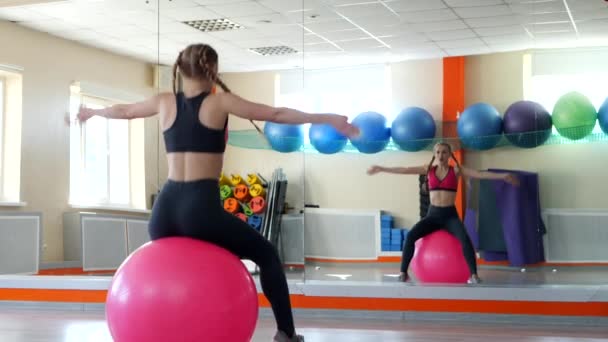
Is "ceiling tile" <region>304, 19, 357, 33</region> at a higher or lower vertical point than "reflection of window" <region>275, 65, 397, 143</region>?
higher

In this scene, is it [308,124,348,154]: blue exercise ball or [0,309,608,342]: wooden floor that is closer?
[0,309,608,342]: wooden floor

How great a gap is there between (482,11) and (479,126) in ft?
3.08

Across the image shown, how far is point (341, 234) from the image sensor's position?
5.55 metres

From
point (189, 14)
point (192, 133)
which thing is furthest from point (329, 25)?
point (192, 133)

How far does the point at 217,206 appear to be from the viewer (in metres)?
2.90

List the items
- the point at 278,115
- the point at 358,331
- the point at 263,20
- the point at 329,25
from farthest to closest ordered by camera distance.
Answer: the point at 263,20 < the point at 329,25 < the point at 358,331 < the point at 278,115

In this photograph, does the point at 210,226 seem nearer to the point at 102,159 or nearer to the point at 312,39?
the point at 312,39

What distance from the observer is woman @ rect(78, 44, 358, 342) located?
113 inches

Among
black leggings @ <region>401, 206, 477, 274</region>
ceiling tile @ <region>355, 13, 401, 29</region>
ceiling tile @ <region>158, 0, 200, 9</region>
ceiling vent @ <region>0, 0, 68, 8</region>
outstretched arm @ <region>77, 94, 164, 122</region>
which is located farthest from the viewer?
ceiling vent @ <region>0, 0, 68, 8</region>

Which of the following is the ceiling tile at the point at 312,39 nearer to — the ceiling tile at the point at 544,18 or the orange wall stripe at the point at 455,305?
the ceiling tile at the point at 544,18

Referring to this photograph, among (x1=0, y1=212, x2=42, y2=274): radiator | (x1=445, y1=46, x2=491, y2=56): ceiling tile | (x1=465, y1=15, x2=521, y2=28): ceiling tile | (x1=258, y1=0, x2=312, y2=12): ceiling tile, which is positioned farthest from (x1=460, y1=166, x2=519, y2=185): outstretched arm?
(x1=0, y1=212, x2=42, y2=274): radiator

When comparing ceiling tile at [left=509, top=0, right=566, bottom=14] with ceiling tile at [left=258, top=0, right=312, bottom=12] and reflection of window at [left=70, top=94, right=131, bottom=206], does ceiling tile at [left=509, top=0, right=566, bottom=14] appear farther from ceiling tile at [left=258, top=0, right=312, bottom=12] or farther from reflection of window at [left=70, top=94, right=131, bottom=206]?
reflection of window at [left=70, top=94, right=131, bottom=206]

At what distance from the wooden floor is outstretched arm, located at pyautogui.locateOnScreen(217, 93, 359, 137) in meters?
1.32

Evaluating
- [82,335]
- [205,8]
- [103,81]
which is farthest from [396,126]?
[103,81]
